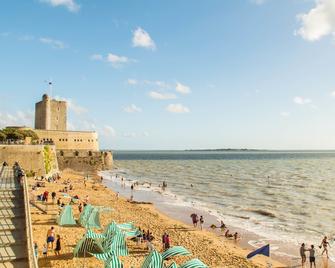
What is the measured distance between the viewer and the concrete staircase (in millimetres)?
10648

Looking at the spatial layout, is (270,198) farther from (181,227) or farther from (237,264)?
(237,264)

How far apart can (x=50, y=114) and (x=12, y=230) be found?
235ft

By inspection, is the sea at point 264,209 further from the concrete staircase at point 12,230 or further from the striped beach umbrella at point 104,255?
the concrete staircase at point 12,230

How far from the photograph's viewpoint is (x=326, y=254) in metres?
20.8

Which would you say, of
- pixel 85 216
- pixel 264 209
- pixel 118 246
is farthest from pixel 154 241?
pixel 264 209

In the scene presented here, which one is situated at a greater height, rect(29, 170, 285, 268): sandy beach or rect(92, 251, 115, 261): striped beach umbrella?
rect(92, 251, 115, 261): striped beach umbrella

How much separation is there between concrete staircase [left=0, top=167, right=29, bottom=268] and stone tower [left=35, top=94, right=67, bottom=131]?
67.2 meters

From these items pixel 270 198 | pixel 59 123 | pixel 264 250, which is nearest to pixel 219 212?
pixel 270 198

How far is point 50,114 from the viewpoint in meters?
79.9

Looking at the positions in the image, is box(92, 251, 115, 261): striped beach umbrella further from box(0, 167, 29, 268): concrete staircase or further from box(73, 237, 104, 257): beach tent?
box(0, 167, 29, 268): concrete staircase

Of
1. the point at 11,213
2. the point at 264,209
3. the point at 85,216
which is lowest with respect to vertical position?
the point at 264,209

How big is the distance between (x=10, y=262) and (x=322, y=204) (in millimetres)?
37760

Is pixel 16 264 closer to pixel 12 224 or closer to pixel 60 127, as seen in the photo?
pixel 12 224

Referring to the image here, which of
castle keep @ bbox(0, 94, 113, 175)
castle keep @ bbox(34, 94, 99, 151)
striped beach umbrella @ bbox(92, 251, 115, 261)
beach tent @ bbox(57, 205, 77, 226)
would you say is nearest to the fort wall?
castle keep @ bbox(0, 94, 113, 175)
